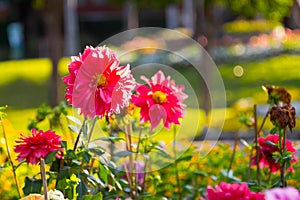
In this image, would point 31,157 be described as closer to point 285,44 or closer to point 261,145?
point 261,145

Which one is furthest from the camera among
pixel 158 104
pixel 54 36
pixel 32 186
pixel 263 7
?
pixel 54 36

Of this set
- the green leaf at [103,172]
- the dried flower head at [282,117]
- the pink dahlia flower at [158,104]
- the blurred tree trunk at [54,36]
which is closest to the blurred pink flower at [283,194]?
the dried flower head at [282,117]

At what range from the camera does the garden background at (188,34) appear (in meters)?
8.73

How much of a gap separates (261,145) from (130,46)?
14.9 m

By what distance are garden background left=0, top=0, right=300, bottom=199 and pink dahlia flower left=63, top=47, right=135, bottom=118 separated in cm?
87

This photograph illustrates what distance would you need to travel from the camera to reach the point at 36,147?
75.8 inches

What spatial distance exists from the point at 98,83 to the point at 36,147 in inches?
11.4

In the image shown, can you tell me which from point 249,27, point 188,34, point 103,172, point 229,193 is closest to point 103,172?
point 103,172

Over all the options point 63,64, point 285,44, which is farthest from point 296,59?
point 63,64

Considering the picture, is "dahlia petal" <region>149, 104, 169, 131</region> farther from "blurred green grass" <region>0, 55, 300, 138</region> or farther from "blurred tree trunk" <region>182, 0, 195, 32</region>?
"blurred tree trunk" <region>182, 0, 195, 32</region>

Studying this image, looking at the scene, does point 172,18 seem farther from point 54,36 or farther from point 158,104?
point 158,104

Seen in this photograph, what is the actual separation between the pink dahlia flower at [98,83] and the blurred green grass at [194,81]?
7.52 meters

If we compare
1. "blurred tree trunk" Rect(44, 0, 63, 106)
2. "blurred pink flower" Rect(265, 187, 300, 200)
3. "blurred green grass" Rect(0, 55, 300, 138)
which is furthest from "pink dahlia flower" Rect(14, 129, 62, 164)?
"blurred green grass" Rect(0, 55, 300, 138)

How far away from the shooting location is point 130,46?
56.2 ft
